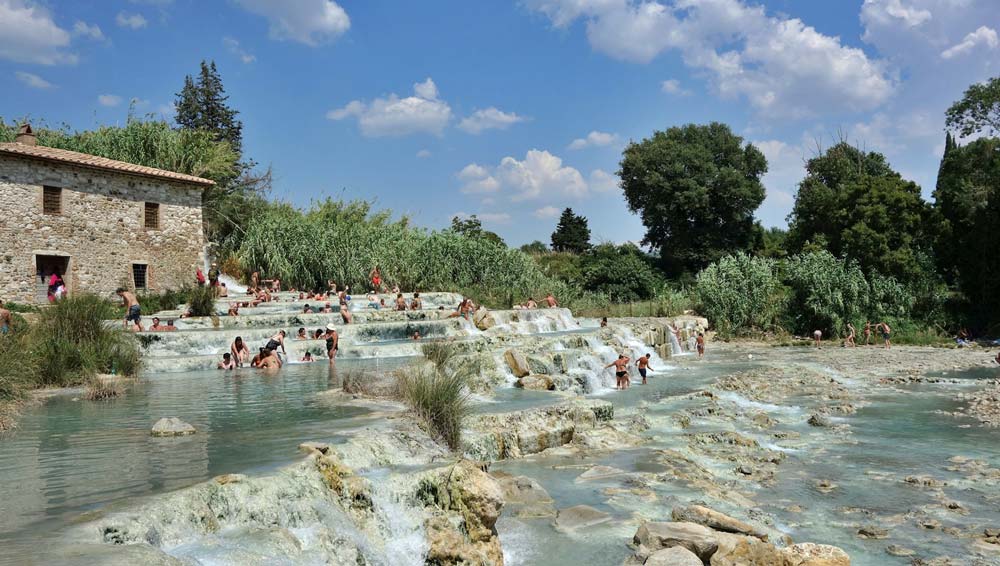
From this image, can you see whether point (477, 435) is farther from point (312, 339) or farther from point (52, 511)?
point (312, 339)

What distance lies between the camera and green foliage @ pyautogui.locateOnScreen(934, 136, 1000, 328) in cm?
2712

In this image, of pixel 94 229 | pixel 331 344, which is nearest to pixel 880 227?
pixel 331 344

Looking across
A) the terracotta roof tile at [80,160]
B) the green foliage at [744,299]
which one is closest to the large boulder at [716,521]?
the terracotta roof tile at [80,160]

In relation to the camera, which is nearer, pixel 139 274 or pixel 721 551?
pixel 721 551

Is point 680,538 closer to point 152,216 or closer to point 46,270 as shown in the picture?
point 46,270

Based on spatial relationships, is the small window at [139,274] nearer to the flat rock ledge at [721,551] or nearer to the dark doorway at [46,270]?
the dark doorway at [46,270]

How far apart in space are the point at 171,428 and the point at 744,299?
2459 cm

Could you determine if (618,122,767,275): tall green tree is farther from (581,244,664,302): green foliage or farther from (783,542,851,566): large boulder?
(783,542,851,566): large boulder

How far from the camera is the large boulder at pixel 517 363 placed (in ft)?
47.8

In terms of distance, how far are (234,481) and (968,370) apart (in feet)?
65.0

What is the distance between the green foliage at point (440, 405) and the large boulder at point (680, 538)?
2.87 m

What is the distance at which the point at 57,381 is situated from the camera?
38.4 ft

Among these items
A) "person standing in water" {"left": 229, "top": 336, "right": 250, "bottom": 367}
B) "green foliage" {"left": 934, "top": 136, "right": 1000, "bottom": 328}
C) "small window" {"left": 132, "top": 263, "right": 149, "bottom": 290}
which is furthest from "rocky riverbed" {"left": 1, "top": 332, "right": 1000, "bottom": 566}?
"green foliage" {"left": 934, "top": 136, "right": 1000, "bottom": 328}

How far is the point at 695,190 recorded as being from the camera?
3831 cm
